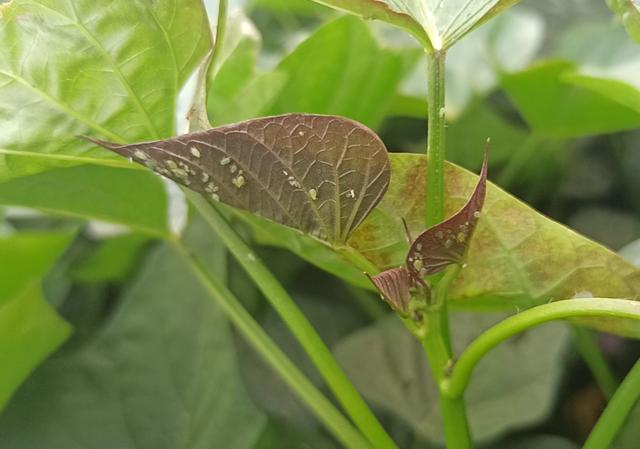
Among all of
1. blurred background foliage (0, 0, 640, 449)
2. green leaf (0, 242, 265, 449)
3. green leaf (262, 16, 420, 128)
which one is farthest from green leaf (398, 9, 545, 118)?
green leaf (0, 242, 265, 449)

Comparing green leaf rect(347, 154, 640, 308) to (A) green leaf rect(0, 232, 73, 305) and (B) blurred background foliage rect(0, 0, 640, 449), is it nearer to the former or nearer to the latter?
(B) blurred background foliage rect(0, 0, 640, 449)

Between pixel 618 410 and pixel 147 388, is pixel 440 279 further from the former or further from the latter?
pixel 147 388

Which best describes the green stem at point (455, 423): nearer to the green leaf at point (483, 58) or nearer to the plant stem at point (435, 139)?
the plant stem at point (435, 139)

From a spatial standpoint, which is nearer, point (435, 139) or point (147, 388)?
point (435, 139)

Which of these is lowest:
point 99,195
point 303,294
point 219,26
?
point 303,294

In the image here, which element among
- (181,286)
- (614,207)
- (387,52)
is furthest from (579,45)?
(181,286)

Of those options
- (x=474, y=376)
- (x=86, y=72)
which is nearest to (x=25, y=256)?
(x=86, y=72)

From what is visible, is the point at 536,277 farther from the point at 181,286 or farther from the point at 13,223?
the point at 13,223
